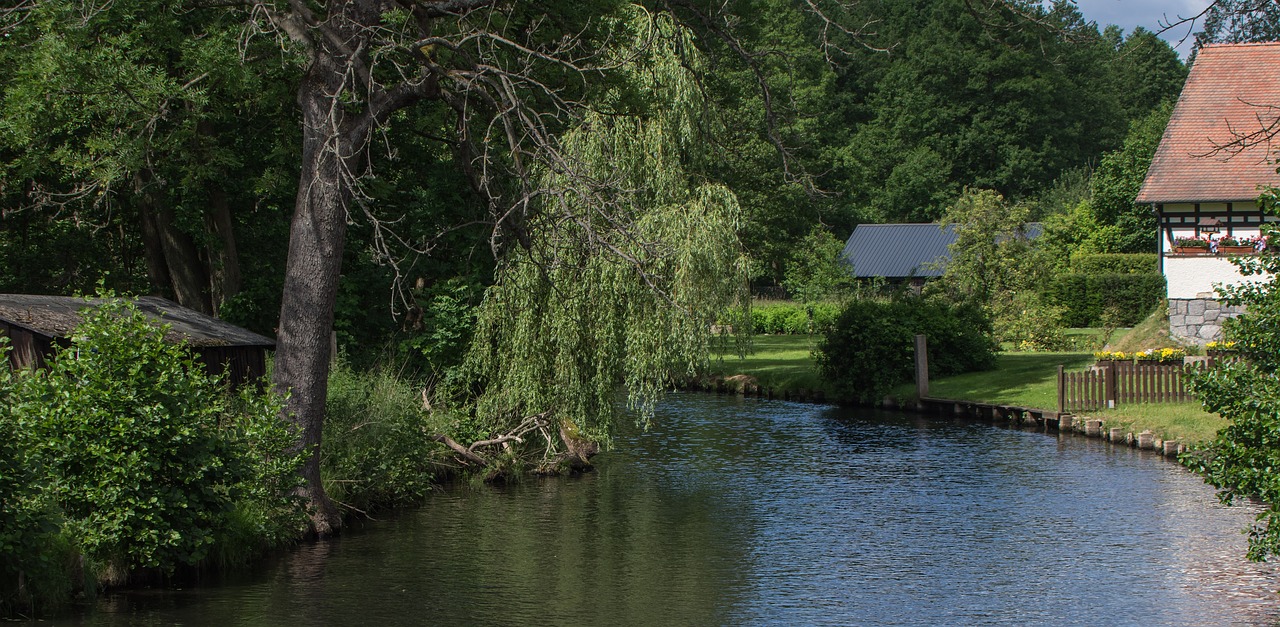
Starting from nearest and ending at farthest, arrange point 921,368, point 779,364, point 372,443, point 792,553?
point 792,553
point 372,443
point 921,368
point 779,364

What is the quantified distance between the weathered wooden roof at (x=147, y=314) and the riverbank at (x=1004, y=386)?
1217 centimetres

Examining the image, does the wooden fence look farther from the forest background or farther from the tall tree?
the tall tree

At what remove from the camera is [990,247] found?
133 ft

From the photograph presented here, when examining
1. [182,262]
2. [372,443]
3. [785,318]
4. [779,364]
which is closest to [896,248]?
[785,318]

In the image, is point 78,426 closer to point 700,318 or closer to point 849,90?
point 700,318

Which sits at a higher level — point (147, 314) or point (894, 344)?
point (147, 314)

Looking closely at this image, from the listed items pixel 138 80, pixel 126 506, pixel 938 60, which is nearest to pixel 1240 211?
pixel 138 80

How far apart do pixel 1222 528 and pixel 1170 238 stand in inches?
735

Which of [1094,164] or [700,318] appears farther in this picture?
[1094,164]

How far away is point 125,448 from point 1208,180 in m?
28.1

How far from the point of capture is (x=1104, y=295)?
46.2m

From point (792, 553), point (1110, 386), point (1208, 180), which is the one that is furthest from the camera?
point (1208, 180)

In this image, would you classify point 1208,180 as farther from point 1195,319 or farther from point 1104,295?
point 1104,295

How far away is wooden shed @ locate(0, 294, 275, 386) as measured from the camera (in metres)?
14.5
